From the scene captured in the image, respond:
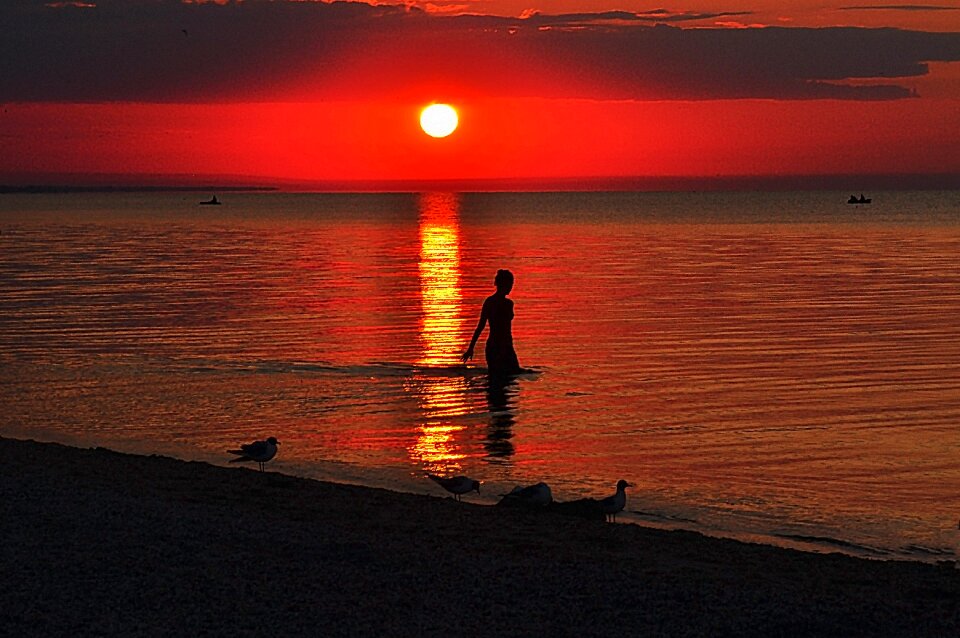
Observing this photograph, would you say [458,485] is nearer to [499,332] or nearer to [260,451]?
[260,451]

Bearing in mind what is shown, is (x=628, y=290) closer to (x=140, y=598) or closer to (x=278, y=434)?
(x=278, y=434)

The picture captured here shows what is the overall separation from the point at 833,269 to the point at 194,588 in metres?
48.9

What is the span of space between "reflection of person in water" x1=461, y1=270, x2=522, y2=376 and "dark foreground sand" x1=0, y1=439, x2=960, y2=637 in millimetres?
8468

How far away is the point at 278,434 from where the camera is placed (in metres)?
18.4

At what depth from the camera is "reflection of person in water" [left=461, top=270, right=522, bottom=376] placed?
2175 centimetres

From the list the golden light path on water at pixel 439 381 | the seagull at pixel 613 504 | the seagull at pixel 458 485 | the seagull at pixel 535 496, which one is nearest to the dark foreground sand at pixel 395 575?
the seagull at pixel 535 496

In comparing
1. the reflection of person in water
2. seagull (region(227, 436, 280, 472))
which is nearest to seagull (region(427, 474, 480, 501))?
seagull (region(227, 436, 280, 472))

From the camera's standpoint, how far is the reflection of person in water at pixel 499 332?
2175 centimetres

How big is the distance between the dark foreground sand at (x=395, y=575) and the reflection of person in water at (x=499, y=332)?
847 cm

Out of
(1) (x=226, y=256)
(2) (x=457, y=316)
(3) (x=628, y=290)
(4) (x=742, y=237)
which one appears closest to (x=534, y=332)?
(2) (x=457, y=316)

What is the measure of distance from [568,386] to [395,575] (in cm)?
1301

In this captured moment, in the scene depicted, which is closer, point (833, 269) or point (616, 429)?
point (616, 429)

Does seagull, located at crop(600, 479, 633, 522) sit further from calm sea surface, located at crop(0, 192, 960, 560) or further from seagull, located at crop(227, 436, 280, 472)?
seagull, located at crop(227, 436, 280, 472)

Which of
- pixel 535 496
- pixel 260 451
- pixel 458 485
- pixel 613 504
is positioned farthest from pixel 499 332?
pixel 613 504
